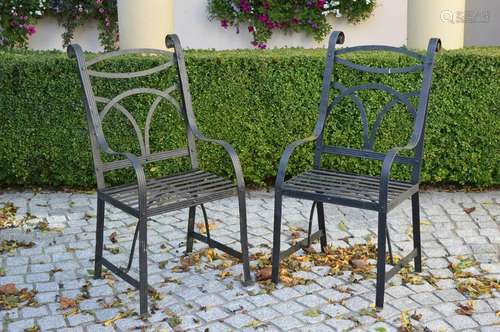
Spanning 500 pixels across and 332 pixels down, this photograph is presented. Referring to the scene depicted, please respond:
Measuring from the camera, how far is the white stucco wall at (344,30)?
8672 mm

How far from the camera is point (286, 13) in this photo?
8477 mm

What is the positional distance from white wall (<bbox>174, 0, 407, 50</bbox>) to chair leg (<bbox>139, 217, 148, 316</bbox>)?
17.9 ft

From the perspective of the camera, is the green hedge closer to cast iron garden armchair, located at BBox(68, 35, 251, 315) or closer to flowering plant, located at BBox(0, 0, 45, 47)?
cast iron garden armchair, located at BBox(68, 35, 251, 315)

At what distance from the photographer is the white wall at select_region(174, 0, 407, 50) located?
8.69 metres

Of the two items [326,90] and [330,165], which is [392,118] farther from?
[326,90]

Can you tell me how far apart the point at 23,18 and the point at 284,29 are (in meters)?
2.92

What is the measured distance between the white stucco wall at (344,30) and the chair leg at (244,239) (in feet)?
16.8

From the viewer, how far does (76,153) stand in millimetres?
5621

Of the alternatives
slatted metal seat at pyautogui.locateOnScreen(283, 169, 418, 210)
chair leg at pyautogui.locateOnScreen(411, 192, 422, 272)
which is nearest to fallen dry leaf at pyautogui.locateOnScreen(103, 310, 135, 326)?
slatted metal seat at pyautogui.locateOnScreen(283, 169, 418, 210)

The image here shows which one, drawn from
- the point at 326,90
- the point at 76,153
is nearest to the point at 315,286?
the point at 326,90

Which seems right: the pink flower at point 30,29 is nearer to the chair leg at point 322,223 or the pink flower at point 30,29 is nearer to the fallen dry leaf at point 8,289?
the fallen dry leaf at point 8,289

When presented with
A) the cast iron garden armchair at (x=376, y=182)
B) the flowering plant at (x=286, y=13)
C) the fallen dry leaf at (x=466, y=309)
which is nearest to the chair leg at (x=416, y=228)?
the cast iron garden armchair at (x=376, y=182)

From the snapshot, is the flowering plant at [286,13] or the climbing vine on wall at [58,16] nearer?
the climbing vine on wall at [58,16]

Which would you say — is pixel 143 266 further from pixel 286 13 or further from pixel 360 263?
pixel 286 13
